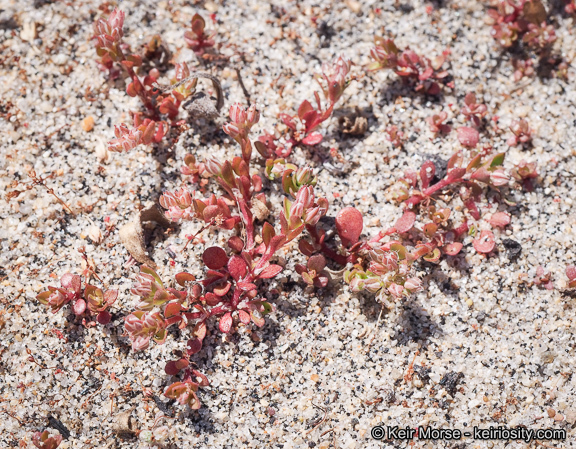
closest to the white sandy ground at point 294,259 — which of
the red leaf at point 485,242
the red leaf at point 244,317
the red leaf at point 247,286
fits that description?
the red leaf at point 485,242

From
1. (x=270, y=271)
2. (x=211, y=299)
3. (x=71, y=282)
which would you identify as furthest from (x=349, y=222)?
(x=71, y=282)

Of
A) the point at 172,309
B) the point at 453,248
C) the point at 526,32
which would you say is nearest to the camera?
the point at 172,309

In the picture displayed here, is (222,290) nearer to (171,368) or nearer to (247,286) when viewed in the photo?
(247,286)

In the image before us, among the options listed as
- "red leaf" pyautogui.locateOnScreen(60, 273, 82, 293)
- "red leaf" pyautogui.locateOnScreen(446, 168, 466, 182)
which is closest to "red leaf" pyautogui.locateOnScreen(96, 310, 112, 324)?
"red leaf" pyautogui.locateOnScreen(60, 273, 82, 293)

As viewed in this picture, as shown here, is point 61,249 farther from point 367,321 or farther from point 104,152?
point 367,321

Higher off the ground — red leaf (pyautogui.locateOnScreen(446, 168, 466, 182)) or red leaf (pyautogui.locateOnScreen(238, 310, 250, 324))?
red leaf (pyautogui.locateOnScreen(446, 168, 466, 182))

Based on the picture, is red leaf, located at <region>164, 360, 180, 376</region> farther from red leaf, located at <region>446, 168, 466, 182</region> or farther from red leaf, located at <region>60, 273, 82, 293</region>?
red leaf, located at <region>446, 168, 466, 182</region>
